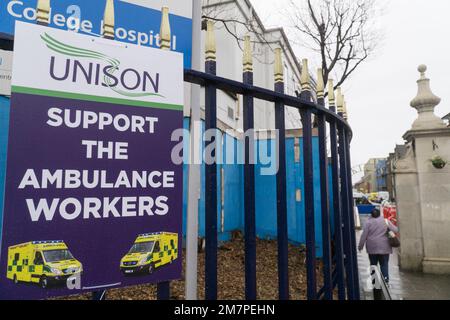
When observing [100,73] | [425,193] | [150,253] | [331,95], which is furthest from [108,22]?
[425,193]

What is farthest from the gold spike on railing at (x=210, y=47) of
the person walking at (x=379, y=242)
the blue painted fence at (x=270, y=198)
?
the person walking at (x=379, y=242)

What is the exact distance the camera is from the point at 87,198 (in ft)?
4.69

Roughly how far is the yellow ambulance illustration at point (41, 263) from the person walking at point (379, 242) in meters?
6.70

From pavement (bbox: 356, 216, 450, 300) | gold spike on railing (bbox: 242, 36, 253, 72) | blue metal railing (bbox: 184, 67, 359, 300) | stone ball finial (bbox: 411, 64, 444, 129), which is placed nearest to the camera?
blue metal railing (bbox: 184, 67, 359, 300)

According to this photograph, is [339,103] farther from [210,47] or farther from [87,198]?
[87,198]

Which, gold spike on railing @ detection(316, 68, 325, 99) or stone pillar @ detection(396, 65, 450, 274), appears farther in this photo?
stone pillar @ detection(396, 65, 450, 274)

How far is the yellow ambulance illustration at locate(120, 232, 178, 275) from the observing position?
1.50 m

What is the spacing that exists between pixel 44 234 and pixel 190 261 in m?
0.78

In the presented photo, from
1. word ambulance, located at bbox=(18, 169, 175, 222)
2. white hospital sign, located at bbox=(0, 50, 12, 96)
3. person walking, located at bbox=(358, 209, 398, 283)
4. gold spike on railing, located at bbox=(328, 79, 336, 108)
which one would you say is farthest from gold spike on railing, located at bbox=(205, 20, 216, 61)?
person walking, located at bbox=(358, 209, 398, 283)

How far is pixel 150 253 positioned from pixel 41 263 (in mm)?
460

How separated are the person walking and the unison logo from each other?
21.6 feet

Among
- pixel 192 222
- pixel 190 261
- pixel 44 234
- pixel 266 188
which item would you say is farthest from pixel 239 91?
pixel 266 188

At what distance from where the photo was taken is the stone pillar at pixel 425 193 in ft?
26.0

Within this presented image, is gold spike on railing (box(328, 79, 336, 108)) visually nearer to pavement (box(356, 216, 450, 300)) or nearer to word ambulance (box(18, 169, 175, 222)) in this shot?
word ambulance (box(18, 169, 175, 222))
